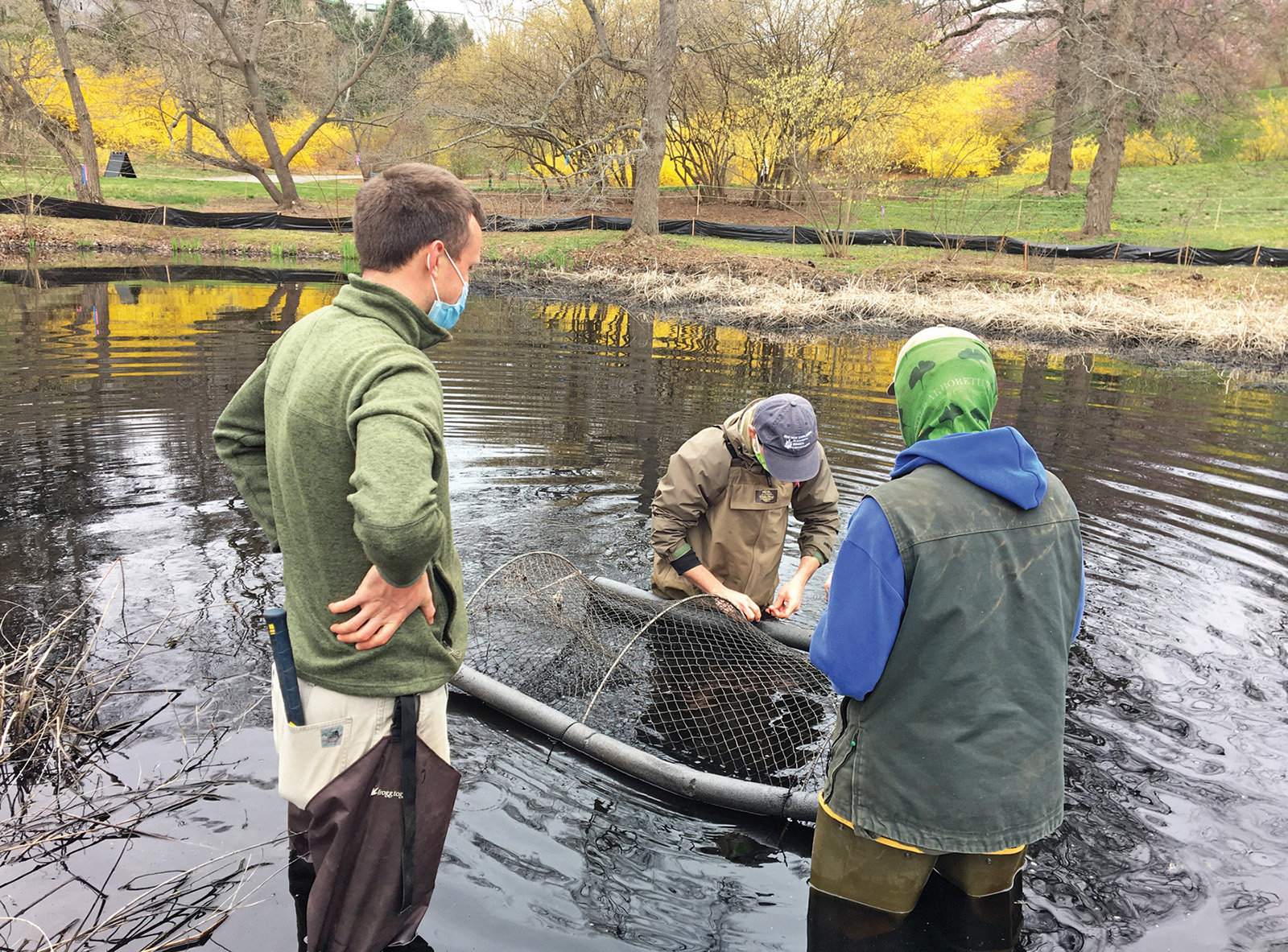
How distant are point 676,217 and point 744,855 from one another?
28.9 m

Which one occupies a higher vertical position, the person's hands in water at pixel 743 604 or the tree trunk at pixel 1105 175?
the tree trunk at pixel 1105 175

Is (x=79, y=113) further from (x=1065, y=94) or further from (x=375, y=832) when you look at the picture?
(x=375, y=832)

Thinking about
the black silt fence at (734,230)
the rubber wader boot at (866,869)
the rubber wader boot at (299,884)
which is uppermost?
the black silt fence at (734,230)

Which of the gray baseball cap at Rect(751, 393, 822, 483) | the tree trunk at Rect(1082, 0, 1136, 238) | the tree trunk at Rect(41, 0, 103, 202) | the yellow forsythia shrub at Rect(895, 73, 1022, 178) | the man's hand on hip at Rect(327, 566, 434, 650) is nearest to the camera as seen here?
the man's hand on hip at Rect(327, 566, 434, 650)

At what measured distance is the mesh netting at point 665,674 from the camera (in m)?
3.89

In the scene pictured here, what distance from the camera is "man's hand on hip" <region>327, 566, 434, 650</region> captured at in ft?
6.22

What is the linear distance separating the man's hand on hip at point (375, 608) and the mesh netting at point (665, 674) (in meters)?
1.84

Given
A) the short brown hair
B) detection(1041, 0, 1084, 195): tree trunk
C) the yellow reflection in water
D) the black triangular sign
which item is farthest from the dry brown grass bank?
the black triangular sign

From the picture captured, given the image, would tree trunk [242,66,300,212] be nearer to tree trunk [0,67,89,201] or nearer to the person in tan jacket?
tree trunk [0,67,89,201]

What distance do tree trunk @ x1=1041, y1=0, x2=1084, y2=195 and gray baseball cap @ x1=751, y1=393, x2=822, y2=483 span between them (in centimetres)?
2407

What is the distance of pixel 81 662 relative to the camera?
3643mm

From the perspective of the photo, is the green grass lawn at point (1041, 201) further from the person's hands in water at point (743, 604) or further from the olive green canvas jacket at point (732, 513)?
the person's hands in water at point (743, 604)

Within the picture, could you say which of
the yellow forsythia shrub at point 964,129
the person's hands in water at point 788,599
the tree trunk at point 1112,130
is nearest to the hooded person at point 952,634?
the person's hands in water at point 788,599

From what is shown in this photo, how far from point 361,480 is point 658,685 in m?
2.84
